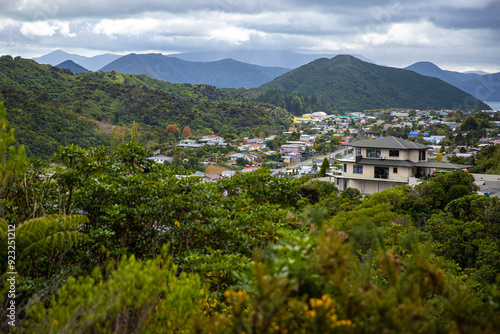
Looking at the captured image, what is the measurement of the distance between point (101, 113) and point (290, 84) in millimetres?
116514

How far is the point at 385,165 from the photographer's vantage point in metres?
24.9

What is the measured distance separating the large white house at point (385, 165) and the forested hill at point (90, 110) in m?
33.9

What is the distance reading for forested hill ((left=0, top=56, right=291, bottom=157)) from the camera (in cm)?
5225

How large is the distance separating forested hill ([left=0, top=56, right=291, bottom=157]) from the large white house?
3392 cm

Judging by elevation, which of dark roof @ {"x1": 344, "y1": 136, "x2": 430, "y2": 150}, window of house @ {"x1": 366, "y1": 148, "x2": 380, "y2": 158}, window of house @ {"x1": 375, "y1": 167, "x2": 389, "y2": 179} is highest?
dark roof @ {"x1": 344, "y1": 136, "x2": 430, "y2": 150}

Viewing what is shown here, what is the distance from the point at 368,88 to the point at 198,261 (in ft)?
572

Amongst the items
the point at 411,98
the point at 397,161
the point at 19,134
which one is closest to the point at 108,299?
the point at 397,161

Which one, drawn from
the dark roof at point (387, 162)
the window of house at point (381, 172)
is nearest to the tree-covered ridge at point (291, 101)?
the dark roof at point (387, 162)

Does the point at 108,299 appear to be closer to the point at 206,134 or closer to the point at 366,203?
the point at 366,203

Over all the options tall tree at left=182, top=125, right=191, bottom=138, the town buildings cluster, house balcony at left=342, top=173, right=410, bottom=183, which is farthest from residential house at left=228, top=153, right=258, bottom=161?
house balcony at left=342, top=173, right=410, bottom=183

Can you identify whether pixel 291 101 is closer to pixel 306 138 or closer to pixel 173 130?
pixel 306 138

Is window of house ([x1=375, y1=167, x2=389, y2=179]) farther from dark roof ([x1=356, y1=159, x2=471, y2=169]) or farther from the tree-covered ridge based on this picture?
the tree-covered ridge

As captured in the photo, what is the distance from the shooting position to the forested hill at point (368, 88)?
159 m

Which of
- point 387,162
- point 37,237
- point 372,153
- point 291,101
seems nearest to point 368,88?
→ point 291,101
